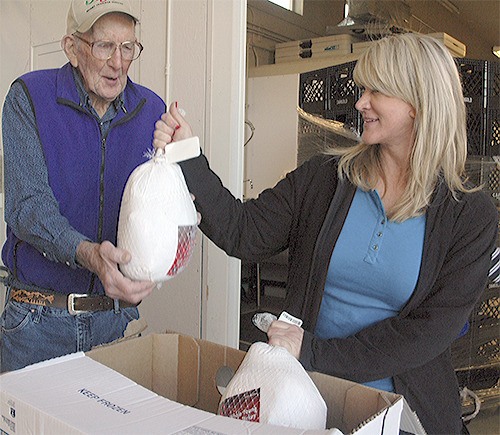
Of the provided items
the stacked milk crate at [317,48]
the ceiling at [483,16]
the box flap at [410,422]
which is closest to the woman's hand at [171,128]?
the box flap at [410,422]

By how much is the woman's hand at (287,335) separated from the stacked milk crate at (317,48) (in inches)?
127

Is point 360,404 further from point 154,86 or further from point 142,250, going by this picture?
point 154,86

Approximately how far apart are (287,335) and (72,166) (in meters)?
0.71

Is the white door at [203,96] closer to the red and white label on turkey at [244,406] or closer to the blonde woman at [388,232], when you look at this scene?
the blonde woman at [388,232]

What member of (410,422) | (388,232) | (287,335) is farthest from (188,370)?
(388,232)

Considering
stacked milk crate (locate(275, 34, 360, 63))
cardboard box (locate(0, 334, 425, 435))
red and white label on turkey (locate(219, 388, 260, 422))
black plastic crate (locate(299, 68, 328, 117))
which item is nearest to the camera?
cardboard box (locate(0, 334, 425, 435))

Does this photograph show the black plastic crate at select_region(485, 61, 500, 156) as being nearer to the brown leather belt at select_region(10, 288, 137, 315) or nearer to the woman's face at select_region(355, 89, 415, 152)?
the woman's face at select_region(355, 89, 415, 152)

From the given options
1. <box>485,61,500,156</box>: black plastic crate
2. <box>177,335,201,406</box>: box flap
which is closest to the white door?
<box>177,335,201,406</box>: box flap

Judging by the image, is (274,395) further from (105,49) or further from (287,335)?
(105,49)

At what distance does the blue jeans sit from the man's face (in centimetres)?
53

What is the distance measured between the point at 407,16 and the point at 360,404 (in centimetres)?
488

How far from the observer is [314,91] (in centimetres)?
307

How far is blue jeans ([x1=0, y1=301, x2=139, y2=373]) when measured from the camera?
56.5 inches

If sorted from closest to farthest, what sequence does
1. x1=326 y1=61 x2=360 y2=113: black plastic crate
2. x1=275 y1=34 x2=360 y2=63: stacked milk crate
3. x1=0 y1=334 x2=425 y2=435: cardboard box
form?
x1=0 y1=334 x2=425 y2=435: cardboard box
x1=326 y1=61 x2=360 y2=113: black plastic crate
x1=275 y1=34 x2=360 y2=63: stacked milk crate
